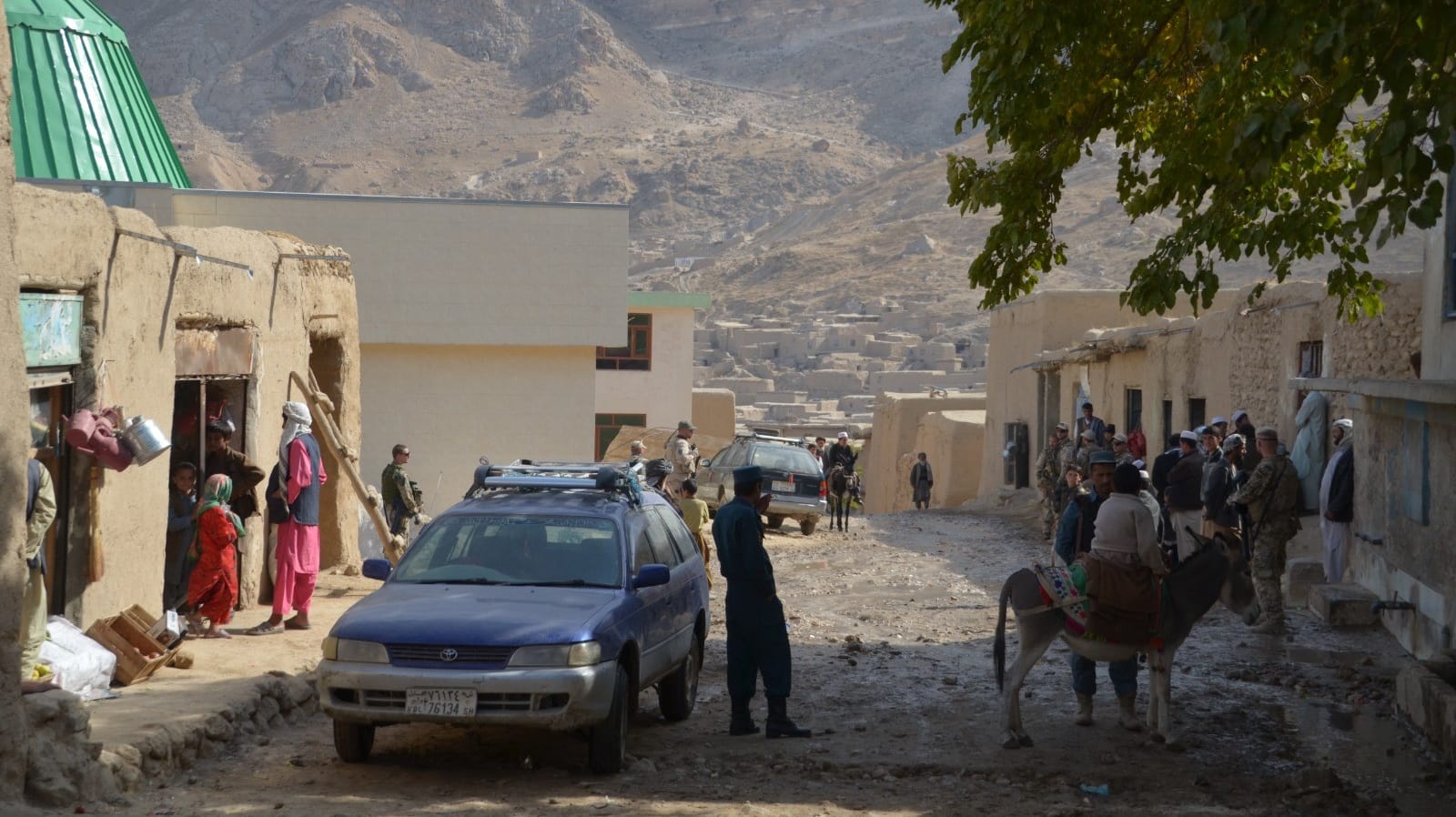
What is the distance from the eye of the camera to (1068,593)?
8.52 m

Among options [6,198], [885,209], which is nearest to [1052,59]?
[6,198]

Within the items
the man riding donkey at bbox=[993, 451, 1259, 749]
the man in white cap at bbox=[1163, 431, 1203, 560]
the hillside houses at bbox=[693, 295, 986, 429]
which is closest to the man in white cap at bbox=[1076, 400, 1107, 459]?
the man in white cap at bbox=[1163, 431, 1203, 560]

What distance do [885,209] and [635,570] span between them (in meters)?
99.1

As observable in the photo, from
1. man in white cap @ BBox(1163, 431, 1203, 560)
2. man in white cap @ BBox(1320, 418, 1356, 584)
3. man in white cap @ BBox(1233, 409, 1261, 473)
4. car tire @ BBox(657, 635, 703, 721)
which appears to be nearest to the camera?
car tire @ BBox(657, 635, 703, 721)

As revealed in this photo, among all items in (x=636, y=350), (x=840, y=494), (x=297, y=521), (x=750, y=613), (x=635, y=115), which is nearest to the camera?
(x=750, y=613)

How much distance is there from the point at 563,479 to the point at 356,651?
2193mm

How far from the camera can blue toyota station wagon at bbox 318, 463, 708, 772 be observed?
24.5ft

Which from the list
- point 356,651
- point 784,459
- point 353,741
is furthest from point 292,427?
point 784,459

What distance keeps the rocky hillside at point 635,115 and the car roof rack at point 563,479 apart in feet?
261

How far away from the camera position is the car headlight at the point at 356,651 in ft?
24.9

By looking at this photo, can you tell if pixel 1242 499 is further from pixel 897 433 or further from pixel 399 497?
pixel 897 433

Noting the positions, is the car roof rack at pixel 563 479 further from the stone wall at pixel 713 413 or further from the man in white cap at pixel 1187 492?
the stone wall at pixel 713 413

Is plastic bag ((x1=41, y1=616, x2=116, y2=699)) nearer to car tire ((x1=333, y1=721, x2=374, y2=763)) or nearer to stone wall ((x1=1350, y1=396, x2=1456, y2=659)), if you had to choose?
car tire ((x1=333, y1=721, x2=374, y2=763))

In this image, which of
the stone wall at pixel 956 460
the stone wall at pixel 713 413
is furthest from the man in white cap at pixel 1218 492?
the stone wall at pixel 713 413
